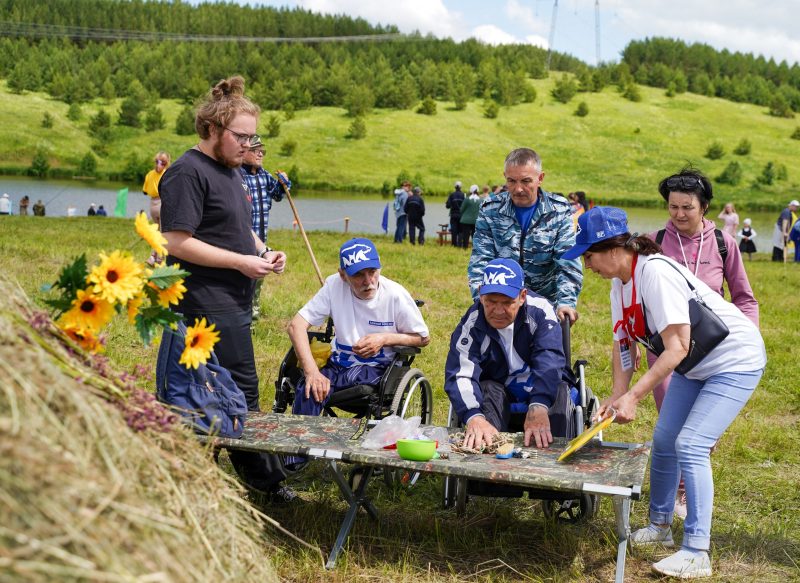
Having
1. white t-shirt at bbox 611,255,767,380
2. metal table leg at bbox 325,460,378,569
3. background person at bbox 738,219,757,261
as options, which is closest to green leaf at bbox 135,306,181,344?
metal table leg at bbox 325,460,378,569

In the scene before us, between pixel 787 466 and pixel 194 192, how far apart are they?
4336 mm

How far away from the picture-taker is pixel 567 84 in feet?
342

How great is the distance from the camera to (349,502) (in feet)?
14.1

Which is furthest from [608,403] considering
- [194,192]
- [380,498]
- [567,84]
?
[567,84]

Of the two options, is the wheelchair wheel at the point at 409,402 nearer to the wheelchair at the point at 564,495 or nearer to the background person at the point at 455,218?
the wheelchair at the point at 564,495

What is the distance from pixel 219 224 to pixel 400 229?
65.3ft

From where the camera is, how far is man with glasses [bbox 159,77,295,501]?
414 centimetres

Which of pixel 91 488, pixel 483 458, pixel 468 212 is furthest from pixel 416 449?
pixel 468 212

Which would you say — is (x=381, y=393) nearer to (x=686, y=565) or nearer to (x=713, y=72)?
(x=686, y=565)

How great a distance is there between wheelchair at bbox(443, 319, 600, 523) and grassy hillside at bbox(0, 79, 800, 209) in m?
63.5

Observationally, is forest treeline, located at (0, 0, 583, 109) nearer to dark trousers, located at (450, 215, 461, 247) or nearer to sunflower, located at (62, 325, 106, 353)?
dark trousers, located at (450, 215, 461, 247)

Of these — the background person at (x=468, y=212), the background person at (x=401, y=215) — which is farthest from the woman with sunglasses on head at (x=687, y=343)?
the background person at (x=401, y=215)

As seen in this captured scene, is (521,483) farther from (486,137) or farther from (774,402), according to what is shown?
(486,137)

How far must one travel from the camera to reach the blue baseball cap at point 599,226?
399 cm
